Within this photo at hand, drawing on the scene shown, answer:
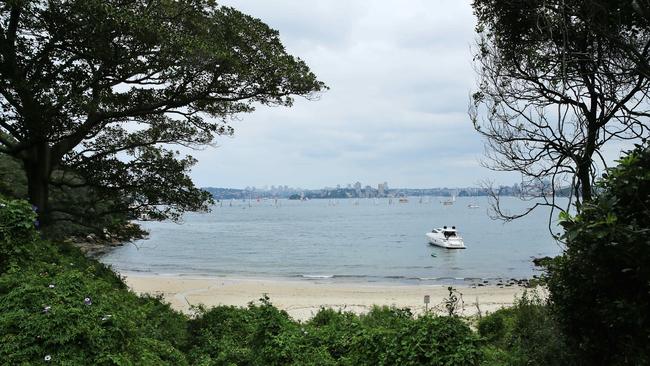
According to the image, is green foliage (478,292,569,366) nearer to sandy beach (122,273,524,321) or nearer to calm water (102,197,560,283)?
sandy beach (122,273,524,321)

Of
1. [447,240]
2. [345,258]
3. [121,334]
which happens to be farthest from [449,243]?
[121,334]

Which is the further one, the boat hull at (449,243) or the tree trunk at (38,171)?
the boat hull at (449,243)

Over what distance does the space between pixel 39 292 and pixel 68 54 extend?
580cm

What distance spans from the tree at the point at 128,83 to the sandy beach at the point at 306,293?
27.6ft

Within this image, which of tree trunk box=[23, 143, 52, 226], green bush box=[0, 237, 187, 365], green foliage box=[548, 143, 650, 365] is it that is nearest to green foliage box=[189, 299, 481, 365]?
green foliage box=[548, 143, 650, 365]

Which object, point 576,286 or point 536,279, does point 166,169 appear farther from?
point 576,286

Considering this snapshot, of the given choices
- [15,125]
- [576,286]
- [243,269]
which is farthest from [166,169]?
[243,269]

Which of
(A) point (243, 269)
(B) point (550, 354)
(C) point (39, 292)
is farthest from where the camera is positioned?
(A) point (243, 269)

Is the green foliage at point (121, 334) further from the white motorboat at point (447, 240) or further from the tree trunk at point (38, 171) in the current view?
the white motorboat at point (447, 240)

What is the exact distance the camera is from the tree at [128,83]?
7516 mm

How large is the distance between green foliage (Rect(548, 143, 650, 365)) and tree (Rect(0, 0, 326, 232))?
20.4 ft

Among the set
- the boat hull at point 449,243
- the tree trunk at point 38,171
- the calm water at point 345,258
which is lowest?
the calm water at point 345,258

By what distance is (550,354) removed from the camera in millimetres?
4324

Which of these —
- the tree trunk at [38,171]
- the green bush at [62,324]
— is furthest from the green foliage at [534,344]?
the tree trunk at [38,171]
